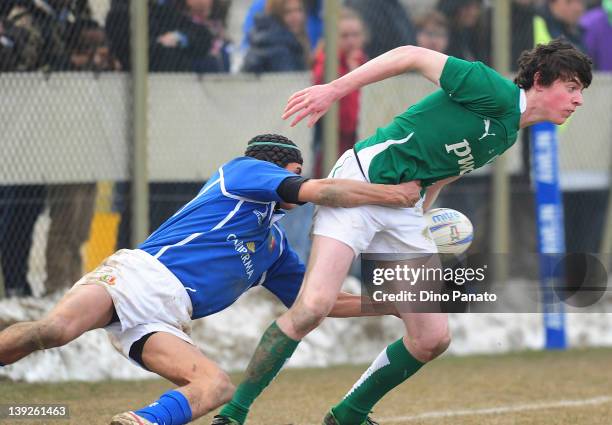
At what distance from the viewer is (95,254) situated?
30.3ft

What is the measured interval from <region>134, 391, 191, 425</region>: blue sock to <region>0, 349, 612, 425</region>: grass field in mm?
1630

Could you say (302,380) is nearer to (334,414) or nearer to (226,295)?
(334,414)

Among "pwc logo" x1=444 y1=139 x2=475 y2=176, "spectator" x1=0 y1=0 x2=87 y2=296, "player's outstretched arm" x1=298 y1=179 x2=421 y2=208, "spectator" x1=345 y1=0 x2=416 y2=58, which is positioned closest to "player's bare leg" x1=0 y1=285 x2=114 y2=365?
"player's outstretched arm" x1=298 y1=179 x2=421 y2=208

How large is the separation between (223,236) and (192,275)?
0.24m

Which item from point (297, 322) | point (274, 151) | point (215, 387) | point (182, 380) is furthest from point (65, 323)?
point (274, 151)

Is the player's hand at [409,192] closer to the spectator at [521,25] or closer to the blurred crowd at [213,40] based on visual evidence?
the blurred crowd at [213,40]

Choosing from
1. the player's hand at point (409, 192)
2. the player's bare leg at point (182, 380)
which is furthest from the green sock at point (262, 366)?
the player's hand at point (409, 192)

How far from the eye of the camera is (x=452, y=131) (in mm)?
5855

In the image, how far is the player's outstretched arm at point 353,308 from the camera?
20.4 feet

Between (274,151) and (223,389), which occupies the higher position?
(274,151)

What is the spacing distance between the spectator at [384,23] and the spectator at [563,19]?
142 centimetres

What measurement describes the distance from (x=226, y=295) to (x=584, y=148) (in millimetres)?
6887

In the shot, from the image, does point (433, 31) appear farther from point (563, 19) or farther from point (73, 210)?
point (73, 210)

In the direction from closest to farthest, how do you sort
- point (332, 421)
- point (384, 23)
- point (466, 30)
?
1. point (332, 421)
2. point (384, 23)
3. point (466, 30)
